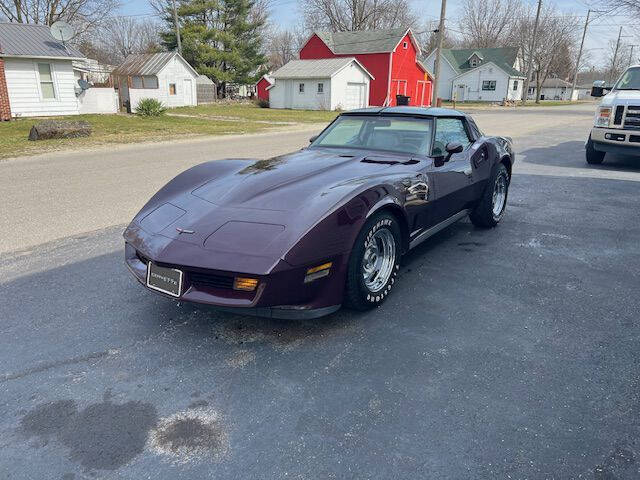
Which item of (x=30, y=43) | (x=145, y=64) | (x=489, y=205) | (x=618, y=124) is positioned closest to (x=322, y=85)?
(x=145, y=64)

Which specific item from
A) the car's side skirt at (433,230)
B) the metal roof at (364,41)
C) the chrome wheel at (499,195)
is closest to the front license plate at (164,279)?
the car's side skirt at (433,230)

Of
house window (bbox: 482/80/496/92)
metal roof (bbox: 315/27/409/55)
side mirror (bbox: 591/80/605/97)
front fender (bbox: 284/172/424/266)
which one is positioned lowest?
front fender (bbox: 284/172/424/266)

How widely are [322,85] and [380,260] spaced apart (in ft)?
112

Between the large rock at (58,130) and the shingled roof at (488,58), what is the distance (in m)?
56.2

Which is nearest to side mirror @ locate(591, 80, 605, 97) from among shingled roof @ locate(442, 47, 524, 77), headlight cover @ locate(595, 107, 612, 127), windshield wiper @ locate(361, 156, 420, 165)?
headlight cover @ locate(595, 107, 612, 127)

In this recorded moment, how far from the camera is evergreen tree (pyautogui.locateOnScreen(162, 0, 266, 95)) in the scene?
41.6 m

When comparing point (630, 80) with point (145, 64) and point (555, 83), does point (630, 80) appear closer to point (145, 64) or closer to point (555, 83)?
point (145, 64)

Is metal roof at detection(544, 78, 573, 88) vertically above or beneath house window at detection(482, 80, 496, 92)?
above

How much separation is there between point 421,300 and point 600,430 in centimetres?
158

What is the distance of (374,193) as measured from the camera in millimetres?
3338

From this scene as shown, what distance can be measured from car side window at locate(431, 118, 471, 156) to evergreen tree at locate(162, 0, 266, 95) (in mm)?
40238

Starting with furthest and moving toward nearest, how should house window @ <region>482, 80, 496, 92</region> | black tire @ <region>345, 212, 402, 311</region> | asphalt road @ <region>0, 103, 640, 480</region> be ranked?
1. house window @ <region>482, 80, 496, 92</region>
2. black tire @ <region>345, 212, 402, 311</region>
3. asphalt road @ <region>0, 103, 640, 480</region>

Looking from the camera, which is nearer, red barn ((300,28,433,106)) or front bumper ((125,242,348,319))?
front bumper ((125,242,348,319))

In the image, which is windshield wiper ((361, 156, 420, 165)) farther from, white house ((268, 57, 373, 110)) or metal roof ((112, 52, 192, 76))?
white house ((268, 57, 373, 110))
